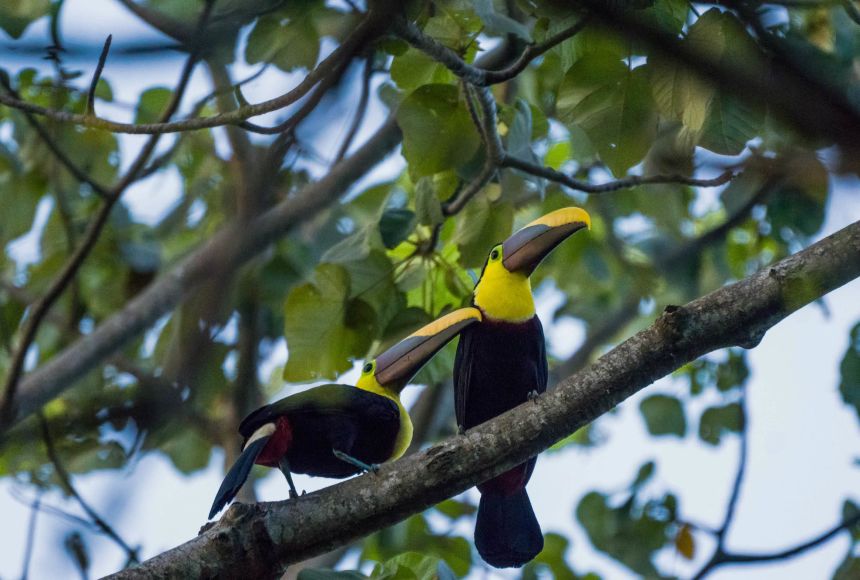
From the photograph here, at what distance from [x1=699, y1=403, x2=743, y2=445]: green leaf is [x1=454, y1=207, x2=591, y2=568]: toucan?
1575 millimetres

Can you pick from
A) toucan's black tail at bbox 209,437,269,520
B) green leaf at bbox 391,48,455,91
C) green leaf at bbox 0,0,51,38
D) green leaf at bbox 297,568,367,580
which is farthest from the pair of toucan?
green leaf at bbox 0,0,51,38

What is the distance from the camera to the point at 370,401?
3111mm

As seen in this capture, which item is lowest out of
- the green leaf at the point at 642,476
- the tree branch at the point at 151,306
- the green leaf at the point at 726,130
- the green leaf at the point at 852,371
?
the green leaf at the point at 852,371

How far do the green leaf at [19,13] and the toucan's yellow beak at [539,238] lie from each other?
1757 millimetres

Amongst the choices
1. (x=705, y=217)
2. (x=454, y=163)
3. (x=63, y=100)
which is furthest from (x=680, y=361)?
(x=705, y=217)

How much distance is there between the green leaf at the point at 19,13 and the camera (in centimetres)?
332

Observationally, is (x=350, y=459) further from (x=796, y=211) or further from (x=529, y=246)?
(x=796, y=211)

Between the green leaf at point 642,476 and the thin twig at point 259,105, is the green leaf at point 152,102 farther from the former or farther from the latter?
the green leaf at point 642,476

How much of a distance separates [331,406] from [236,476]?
474mm

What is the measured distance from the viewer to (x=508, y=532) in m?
3.52

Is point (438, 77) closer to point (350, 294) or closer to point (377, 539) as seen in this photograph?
point (350, 294)

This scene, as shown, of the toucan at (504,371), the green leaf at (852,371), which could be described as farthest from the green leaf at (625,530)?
the toucan at (504,371)

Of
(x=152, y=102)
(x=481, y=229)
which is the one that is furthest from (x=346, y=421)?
(x=152, y=102)

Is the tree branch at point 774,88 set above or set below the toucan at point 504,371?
below
